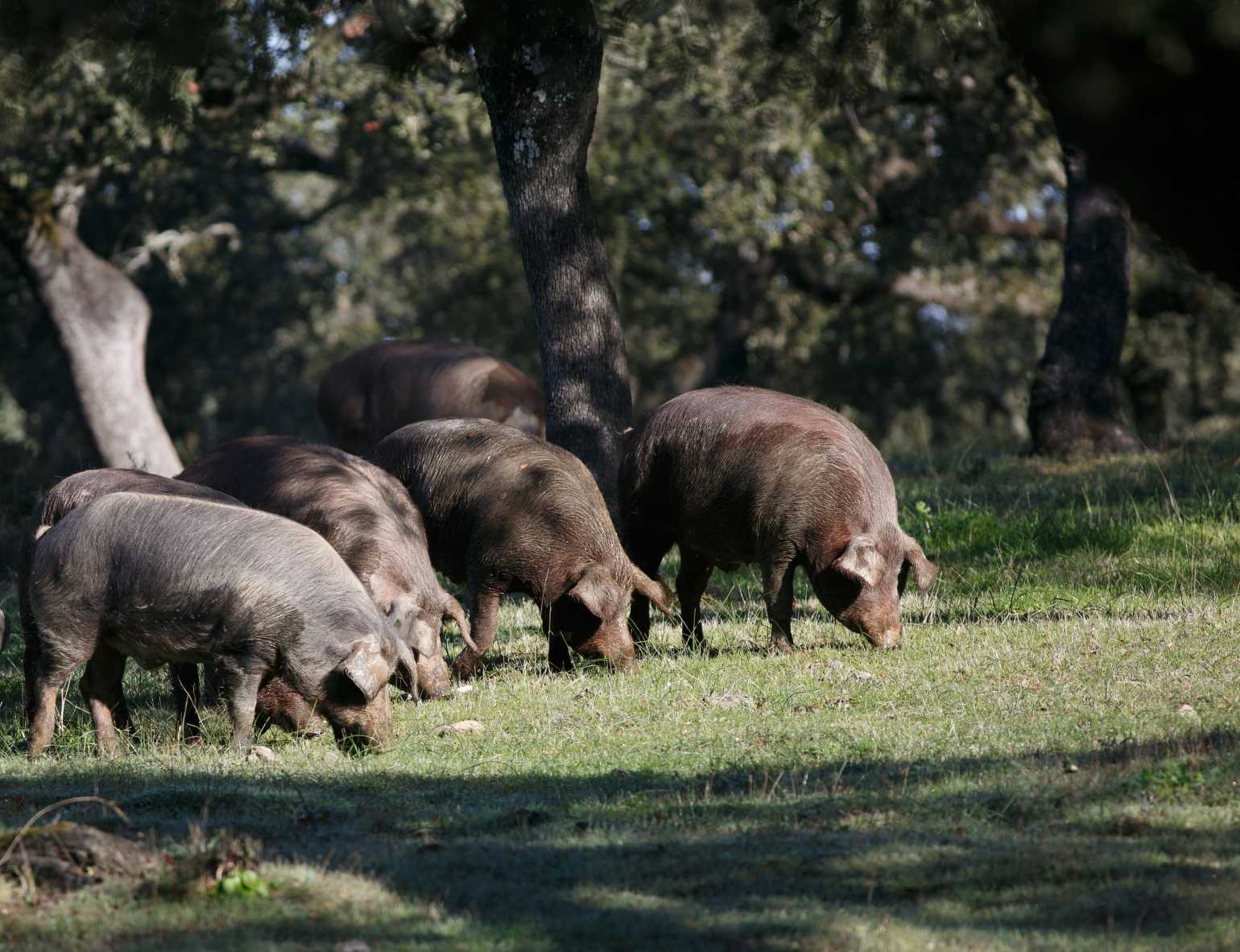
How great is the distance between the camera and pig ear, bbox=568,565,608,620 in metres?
10.2

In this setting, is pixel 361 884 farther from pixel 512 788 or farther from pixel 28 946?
pixel 512 788

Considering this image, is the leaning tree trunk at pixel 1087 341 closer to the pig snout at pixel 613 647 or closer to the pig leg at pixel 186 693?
the pig snout at pixel 613 647

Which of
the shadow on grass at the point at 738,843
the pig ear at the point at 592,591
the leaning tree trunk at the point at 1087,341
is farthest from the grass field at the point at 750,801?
the leaning tree trunk at the point at 1087,341

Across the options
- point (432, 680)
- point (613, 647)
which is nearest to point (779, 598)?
point (613, 647)

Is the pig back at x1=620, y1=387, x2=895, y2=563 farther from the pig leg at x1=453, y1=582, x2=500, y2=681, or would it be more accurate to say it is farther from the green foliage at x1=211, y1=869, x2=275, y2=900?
the green foliage at x1=211, y1=869, x2=275, y2=900

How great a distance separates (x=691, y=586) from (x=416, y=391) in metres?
6.87

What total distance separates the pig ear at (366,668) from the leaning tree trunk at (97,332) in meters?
13.6

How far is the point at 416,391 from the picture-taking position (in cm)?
1733

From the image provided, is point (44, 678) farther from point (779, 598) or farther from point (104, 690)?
point (779, 598)

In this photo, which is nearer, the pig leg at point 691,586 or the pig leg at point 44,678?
the pig leg at point 44,678

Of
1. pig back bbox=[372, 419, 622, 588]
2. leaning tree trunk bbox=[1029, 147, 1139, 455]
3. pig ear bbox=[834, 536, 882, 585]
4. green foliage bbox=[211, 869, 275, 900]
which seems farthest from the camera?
leaning tree trunk bbox=[1029, 147, 1139, 455]

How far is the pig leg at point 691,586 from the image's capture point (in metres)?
11.1

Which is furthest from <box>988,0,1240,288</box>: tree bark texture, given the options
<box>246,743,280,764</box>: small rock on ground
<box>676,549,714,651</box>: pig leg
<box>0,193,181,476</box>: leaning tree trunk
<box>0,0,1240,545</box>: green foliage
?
<box>0,193,181,476</box>: leaning tree trunk

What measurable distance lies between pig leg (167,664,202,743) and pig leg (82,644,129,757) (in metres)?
0.40
